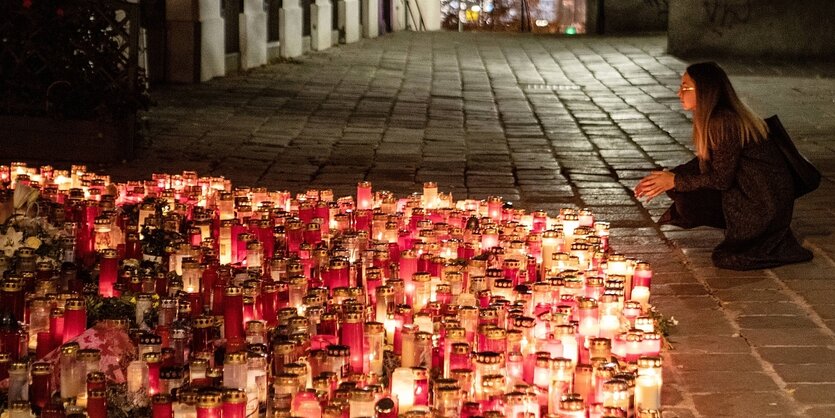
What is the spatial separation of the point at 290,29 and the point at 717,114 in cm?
1452

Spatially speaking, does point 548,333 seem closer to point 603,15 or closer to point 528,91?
point 528,91

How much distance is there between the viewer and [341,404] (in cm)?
415

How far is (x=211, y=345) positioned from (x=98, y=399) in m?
0.90

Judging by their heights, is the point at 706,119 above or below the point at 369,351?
above

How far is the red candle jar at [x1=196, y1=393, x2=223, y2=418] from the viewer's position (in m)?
3.98

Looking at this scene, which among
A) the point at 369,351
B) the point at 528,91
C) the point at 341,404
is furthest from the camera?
the point at 528,91

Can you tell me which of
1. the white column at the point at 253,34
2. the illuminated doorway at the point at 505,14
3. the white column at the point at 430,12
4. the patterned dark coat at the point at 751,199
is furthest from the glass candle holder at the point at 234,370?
the illuminated doorway at the point at 505,14

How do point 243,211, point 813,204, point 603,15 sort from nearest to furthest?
point 243,211, point 813,204, point 603,15

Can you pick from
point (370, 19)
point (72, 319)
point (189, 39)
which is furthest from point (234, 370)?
point (370, 19)

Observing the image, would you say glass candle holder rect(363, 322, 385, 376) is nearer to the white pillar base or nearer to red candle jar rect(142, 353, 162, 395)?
red candle jar rect(142, 353, 162, 395)

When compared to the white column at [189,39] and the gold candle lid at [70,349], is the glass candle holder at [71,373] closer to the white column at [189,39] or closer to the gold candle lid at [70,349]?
the gold candle lid at [70,349]

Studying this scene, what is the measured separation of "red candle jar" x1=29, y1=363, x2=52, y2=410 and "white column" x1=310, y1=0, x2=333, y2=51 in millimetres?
18227

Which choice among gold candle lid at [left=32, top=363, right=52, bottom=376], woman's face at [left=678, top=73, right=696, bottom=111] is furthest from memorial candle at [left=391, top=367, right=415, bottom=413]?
woman's face at [left=678, top=73, right=696, bottom=111]

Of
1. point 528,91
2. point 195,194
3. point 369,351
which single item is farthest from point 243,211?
point 528,91
